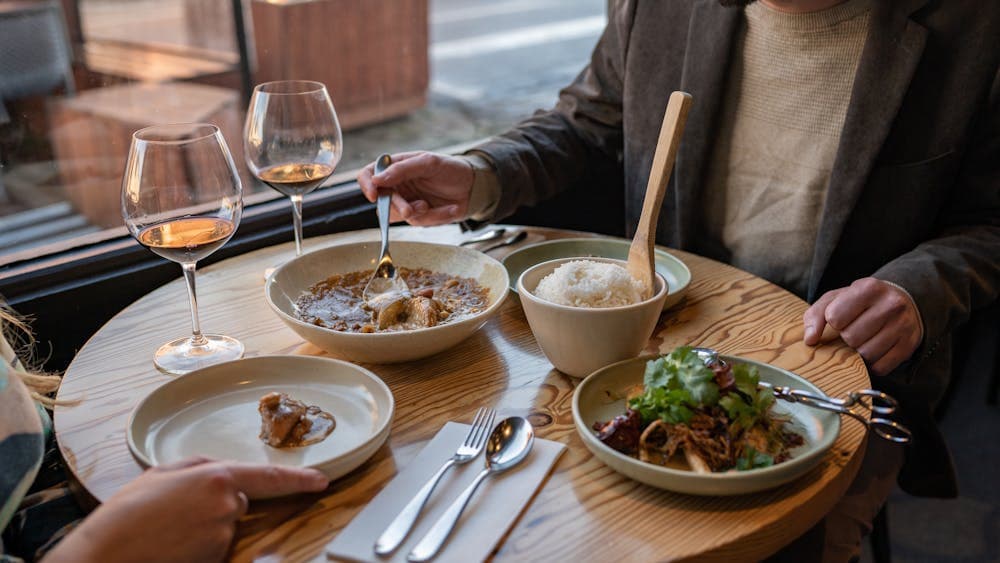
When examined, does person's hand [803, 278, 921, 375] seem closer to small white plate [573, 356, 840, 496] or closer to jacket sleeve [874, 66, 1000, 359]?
jacket sleeve [874, 66, 1000, 359]

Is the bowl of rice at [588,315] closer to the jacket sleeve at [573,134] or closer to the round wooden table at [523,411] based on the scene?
the round wooden table at [523,411]

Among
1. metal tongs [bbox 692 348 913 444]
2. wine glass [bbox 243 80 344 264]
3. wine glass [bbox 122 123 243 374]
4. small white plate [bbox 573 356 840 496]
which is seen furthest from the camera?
wine glass [bbox 243 80 344 264]

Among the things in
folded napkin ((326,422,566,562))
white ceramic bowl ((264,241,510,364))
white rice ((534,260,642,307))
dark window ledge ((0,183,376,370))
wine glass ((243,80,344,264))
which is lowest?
dark window ledge ((0,183,376,370))

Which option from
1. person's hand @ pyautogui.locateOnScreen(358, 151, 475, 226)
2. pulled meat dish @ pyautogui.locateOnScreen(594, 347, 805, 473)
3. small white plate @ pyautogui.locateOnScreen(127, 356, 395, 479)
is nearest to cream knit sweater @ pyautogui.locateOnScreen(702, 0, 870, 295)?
person's hand @ pyautogui.locateOnScreen(358, 151, 475, 226)

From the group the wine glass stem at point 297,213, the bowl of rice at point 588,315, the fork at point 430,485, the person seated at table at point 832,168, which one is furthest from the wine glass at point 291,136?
the fork at point 430,485

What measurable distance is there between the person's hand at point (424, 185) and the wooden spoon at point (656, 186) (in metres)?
0.46

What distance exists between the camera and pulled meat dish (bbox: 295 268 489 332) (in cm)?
125

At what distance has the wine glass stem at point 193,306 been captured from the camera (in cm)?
124

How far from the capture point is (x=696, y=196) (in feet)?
6.12

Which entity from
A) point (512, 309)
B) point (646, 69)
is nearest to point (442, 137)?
point (646, 69)

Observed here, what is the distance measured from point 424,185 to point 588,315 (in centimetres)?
65

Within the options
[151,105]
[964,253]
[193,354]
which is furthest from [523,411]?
[151,105]

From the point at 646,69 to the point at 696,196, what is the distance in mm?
309

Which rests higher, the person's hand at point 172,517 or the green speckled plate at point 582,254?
the person's hand at point 172,517
